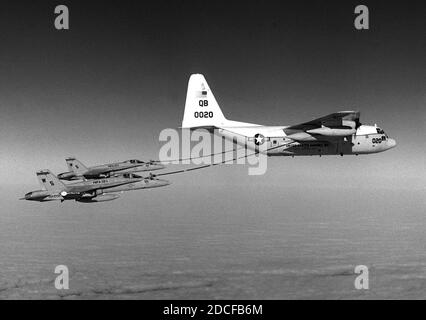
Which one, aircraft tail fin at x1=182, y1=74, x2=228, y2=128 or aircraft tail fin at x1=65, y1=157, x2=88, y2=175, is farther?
aircraft tail fin at x1=65, y1=157, x2=88, y2=175

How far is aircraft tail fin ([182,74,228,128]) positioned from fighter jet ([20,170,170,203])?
5334 millimetres

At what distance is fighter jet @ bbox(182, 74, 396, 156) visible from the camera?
28.1 metres

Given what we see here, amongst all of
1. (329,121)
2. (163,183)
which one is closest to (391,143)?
(329,121)

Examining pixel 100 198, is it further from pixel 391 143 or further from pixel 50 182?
pixel 391 143

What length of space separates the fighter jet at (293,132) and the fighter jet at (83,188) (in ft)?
20.8

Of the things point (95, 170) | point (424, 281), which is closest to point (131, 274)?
point (424, 281)

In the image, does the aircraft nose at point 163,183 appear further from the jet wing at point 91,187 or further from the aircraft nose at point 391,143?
the aircraft nose at point 391,143

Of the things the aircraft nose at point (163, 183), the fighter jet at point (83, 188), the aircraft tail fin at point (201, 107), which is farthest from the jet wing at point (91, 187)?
the aircraft tail fin at point (201, 107)

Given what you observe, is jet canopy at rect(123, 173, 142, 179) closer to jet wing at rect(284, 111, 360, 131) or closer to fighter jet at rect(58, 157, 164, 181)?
fighter jet at rect(58, 157, 164, 181)

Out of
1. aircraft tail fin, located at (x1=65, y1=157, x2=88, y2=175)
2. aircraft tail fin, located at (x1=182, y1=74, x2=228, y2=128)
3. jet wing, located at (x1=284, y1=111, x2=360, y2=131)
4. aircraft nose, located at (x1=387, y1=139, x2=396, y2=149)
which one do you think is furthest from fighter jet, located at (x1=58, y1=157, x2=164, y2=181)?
aircraft nose, located at (x1=387, y1=139, x2=396, y2=149)

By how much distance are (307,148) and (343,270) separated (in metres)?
148

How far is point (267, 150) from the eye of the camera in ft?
95.2

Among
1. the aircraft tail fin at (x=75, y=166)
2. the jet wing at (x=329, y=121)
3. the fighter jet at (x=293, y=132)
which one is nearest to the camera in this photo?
the jet wing at (x=329, y=121)

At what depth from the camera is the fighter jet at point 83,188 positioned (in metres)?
30.0
